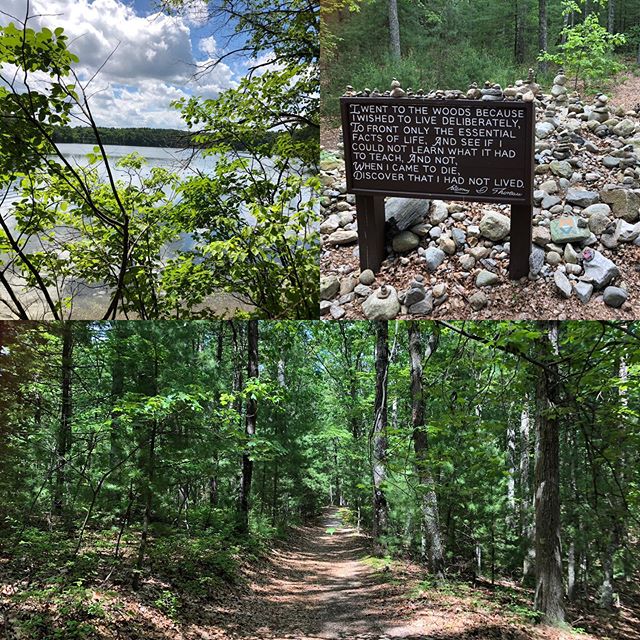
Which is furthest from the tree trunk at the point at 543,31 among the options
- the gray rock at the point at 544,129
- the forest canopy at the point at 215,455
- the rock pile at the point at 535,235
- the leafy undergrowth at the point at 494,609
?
the leafy undergrowth at the point at 494,609

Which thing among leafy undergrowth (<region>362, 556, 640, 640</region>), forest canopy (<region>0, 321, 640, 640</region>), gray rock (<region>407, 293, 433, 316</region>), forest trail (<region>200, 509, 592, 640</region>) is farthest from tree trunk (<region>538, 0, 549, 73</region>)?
forest trail (<region>200, 509, 592, 640</region>)

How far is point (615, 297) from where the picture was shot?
5.35 meters

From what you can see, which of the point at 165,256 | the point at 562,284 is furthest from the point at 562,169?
the point at 165,256

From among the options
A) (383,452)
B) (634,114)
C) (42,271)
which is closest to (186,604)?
(42,271)

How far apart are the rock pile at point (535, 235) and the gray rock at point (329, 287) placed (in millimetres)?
10

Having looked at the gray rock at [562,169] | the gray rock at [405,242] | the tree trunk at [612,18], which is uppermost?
the tree trunk at [612,18]

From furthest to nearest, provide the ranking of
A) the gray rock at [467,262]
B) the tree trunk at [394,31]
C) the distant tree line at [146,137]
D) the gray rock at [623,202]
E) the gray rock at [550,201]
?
the tree trunk at [394,31]
the gray rock at [550,201]
the gray rock at [623,202]
the gray rock at [467,262]
the distant tree line at [146,137]

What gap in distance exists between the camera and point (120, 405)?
577 centimetres

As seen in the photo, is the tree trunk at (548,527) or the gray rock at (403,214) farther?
the tree trunk at (548,527)

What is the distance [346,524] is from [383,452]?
14.4 m

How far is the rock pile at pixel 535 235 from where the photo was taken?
563cm

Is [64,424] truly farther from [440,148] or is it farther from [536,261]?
[536,261]

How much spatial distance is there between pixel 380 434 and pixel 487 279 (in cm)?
457
